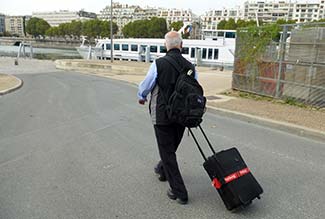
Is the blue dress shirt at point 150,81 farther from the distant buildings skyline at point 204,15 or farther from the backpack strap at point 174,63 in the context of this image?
the distant buildings skyline at point 204,15

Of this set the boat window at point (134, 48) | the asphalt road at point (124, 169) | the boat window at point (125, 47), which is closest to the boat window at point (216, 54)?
the boat window at point (134, 48)

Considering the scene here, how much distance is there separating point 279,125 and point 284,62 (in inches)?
119

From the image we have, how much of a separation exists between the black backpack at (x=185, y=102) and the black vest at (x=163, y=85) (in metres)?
0.06

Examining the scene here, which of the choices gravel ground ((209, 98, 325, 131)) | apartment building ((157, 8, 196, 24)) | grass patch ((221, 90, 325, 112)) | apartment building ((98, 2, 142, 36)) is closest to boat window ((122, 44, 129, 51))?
grass patch ((221, 90, 325, 112))

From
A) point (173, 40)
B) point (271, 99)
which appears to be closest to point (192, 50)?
point (271, 99)

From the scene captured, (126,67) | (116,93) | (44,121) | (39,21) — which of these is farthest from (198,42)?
(39,21)

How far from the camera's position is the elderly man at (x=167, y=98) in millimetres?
2857

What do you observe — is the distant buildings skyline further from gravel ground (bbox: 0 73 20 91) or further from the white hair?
the white hair

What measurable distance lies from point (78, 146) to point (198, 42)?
78.7 feet

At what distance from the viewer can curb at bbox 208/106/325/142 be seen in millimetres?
5455

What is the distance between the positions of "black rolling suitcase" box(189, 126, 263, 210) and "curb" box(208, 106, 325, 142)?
3375 millimetres

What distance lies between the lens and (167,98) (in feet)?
9.47

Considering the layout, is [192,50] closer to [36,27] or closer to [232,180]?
[232,180]

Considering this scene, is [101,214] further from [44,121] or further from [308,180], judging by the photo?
[44,121]
